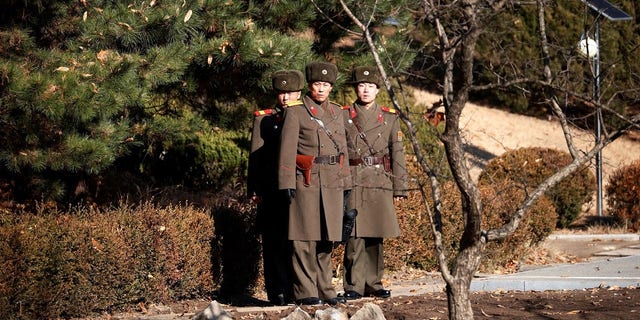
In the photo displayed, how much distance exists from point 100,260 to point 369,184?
8.29ft

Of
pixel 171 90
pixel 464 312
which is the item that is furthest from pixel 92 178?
pixel 464 312

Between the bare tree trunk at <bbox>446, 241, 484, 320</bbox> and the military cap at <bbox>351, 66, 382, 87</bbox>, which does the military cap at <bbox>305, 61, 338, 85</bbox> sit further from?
the bare tree trunk at <bbox>446, 241, 484, 320</bbox>

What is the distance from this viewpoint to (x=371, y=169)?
8938mm

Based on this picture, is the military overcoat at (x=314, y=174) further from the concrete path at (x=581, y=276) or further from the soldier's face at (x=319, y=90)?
the concrete path at (x=581, y=276)

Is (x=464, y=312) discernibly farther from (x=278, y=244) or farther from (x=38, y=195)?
(x=38, y=195)

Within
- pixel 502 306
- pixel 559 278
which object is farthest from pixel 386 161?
pixel 559 278

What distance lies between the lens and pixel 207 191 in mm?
13453

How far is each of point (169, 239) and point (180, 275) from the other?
1.18 ft

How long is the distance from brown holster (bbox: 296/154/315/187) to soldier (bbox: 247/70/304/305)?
0.68 ft

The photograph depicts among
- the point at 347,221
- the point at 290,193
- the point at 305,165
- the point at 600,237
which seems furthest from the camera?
the point at 600,237

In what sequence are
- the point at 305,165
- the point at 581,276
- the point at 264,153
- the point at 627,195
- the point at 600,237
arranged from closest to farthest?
the point at 305,165
the point at 264,153
the point at 581,276
the point at 600,237
the point at 627,195

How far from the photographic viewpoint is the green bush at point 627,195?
1528 cm

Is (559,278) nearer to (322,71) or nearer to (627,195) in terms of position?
(322,71)

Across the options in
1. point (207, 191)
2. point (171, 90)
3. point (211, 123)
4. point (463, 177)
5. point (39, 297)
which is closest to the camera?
point (463, 177)
